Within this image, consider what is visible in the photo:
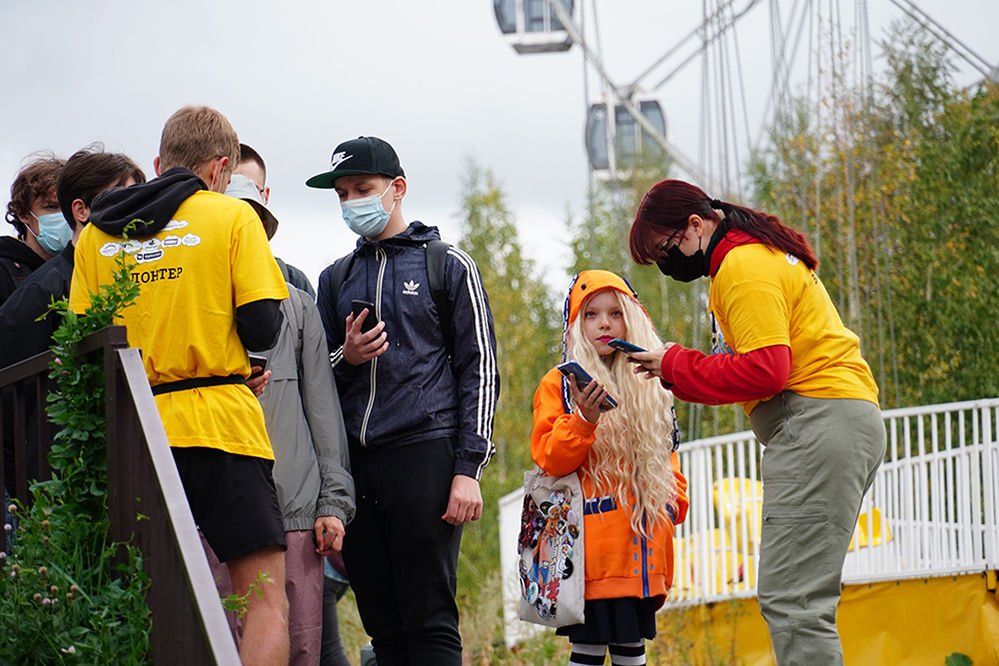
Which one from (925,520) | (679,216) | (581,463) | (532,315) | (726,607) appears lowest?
(726,607)

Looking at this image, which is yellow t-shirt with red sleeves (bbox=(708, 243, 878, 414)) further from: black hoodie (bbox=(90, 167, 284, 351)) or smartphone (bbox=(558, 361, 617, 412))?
black hoodie (bbox=(90, 167, 284, 351))

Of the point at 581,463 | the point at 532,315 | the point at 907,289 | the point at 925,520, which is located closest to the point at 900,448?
the point at 907,289

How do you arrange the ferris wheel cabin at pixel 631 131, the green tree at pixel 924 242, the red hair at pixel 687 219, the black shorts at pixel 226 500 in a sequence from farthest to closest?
the ferris wheel cabin at pixel 631 131 < the green tree at pixel 924 242 < the red hair at pixel 687 219 < the black shorts at pixel 226 500

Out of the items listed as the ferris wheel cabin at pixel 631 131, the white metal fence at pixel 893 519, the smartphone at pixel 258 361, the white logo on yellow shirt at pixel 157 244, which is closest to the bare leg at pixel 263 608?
the smartphone at pixel 258 361

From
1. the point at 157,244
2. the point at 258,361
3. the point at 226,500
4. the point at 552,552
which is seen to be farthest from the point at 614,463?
the point at 157,244

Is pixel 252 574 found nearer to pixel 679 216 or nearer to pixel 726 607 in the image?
pixel 679 216

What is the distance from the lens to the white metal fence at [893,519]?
6.57 metres

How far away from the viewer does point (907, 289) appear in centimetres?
A: 1034

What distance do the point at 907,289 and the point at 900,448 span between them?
1626 mm

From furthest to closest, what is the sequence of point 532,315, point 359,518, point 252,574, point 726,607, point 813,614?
point 532,315 < point 726,607 < point 359,518 < point 813,614 < point 252,574

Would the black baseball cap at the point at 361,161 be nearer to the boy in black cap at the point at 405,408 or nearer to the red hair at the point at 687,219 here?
the boy in black cap at the point at 405,408

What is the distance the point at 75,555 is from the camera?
9.17 ft

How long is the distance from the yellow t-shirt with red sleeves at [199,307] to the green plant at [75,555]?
8cm

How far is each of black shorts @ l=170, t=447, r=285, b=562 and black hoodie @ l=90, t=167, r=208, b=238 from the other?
0.54 metres
